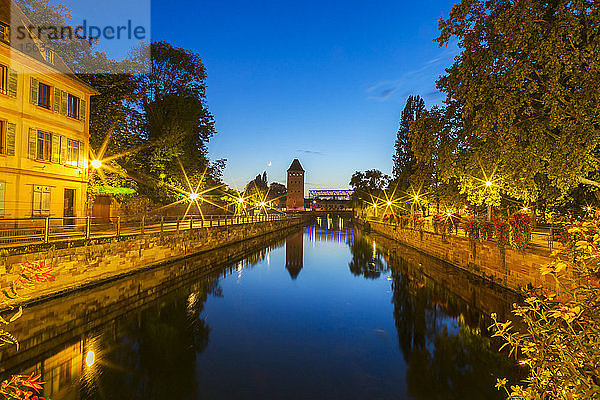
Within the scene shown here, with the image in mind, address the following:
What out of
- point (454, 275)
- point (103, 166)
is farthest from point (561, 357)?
point (103, 166)

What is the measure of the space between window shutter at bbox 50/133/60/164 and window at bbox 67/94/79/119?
1976mm

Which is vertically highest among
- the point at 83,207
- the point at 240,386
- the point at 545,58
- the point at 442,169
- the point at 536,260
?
the point at 545,58

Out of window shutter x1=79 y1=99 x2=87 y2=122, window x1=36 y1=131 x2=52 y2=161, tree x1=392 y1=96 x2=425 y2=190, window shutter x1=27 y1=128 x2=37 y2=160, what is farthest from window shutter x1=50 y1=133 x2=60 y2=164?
tree x1=392 y1=96 x2=425 y2=190

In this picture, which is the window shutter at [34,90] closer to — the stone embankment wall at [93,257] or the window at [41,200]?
the window at [41,200]

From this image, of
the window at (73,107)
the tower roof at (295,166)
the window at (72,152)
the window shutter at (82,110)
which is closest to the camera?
the window at (72,152)

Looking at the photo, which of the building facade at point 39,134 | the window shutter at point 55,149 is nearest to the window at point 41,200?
the building facade at point 39,134

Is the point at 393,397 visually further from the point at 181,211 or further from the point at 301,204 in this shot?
the point at 301,204

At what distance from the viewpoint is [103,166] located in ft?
80.6

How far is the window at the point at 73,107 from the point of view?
20828mm

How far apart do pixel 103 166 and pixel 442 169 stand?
942 inches

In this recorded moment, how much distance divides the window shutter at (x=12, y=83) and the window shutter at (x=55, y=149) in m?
2.96

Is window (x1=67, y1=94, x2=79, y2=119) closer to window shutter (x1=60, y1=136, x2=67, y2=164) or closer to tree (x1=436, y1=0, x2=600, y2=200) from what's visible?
window shutter (x1=60, y1=136, x2=67, y2=164)

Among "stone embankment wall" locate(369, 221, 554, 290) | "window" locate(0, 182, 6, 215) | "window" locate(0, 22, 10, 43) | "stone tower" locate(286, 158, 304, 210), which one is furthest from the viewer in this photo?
"stone tower" locate(286, 158, 304, 210)

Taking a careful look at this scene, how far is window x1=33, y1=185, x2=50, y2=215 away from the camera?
18.2 meters
